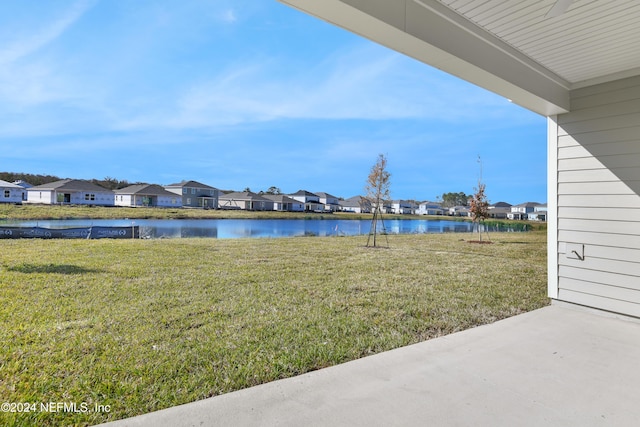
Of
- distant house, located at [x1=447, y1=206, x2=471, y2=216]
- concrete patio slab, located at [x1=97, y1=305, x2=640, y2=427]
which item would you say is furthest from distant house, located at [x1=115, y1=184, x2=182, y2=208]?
distant house, located at [x1=447, y1=206, x2=471, y2=216]

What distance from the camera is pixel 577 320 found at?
2.78 metres

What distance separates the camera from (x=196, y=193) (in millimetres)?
9578

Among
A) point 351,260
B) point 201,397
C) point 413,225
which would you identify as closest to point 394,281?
point 351,260

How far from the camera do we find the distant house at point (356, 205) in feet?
28.3

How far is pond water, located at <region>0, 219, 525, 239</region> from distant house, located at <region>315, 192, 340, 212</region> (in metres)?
3.65

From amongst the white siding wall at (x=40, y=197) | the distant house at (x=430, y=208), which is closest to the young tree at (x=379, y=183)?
the distant house at (x=430, y=208)

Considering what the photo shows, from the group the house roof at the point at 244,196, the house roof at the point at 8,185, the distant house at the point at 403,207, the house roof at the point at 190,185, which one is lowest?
the distant house at the point at 403,207

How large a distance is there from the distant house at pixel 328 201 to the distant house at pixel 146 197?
297 inches

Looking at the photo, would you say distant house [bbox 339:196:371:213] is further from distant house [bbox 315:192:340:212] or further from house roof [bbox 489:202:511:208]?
house roof [bbox 489:202:511:208]

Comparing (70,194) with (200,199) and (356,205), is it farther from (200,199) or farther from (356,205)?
(356,205)

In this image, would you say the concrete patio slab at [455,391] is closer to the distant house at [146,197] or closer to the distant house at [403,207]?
the distant house at [146,197]

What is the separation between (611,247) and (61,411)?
13.4 feet

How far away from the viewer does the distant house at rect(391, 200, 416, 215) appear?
945 cm

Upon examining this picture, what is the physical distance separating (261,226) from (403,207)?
16.8 feet
